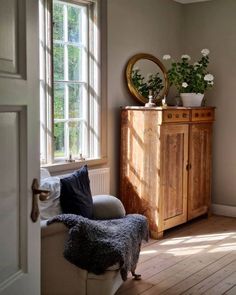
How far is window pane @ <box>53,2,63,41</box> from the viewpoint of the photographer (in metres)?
4.02

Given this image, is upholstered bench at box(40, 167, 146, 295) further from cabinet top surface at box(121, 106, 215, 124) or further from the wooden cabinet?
cabinet top surface at box(121, 106, 215, 124)

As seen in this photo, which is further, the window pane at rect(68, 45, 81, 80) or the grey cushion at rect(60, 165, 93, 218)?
the window pane at rect(68, 45, 81, 80)

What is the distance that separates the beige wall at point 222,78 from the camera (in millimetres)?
5242

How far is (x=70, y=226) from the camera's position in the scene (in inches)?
110

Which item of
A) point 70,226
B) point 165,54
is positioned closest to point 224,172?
point 165,54

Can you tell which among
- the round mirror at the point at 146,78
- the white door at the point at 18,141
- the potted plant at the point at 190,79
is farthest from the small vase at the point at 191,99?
the white door at the point at 18,141

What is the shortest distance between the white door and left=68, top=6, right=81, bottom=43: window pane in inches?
107

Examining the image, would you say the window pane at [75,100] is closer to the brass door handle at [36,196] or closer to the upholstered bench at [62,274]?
the upholstered bench at [62,274]

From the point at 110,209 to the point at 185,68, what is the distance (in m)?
2.18

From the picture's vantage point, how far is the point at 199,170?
196 inches

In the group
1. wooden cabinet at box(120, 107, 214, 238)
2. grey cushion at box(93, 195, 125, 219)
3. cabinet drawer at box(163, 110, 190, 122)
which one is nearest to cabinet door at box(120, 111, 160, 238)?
wooden cabinet at box(120, 107, 214, 238)

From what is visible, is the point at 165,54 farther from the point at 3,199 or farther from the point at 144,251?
the point at 3,199

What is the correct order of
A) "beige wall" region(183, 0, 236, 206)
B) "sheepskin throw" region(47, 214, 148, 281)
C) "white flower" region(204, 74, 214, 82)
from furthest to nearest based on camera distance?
"beige wall" region(183, 0, 236, 206) → "white flower" region(204, 74, 214, 82) → "sheepskin throw" region(47, 214, 148, 281)

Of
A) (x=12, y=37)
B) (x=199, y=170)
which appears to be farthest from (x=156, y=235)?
(x=12, y=37)
